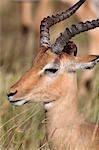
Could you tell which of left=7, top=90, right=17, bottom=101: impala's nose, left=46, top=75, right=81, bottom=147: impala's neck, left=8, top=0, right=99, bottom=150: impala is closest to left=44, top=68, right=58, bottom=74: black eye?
left=8, top=0, right=99, bottom=150: impala

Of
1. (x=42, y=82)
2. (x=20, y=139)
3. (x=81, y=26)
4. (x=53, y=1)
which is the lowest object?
(x=20, y=139)

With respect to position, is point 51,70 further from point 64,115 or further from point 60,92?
point 64,115

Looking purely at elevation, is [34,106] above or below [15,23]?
below

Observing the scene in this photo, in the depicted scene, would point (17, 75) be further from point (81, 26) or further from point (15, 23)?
point (15, 23)

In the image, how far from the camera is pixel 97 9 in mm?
11992

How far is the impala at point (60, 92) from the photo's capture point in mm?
6105

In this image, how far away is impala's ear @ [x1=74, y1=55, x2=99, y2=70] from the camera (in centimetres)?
631

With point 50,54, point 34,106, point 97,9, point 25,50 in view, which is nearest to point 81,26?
point 50,54

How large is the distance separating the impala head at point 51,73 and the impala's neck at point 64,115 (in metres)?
0.04

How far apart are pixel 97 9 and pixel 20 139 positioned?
5958 mm

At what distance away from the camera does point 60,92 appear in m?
6.28

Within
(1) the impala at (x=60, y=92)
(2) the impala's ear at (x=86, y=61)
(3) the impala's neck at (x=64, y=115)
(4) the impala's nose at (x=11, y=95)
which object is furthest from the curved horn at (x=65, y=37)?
(4) the impala's nose at (x=11, y=95)

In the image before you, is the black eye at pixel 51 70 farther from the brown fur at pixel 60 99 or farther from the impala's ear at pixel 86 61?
the impala's ear at pixel 86 61

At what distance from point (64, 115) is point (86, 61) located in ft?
1.67
